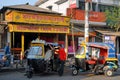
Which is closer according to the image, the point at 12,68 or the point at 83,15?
the point at 12,68

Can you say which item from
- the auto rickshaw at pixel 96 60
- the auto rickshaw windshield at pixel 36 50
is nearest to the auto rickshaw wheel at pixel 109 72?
the auto rickshaw at pixel 96 60

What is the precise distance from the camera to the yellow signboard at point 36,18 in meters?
25.4

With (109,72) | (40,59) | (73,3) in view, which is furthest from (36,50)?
(73,3)

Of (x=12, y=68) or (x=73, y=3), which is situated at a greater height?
(x=73, y=3)

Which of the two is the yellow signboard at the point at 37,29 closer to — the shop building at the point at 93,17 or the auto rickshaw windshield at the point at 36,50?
the shop building at the point at 93,17

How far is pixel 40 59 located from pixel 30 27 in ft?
29.0

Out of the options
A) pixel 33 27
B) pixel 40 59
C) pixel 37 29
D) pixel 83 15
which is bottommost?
pixel 40 59

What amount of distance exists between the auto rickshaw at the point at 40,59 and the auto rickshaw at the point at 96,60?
1.56 m

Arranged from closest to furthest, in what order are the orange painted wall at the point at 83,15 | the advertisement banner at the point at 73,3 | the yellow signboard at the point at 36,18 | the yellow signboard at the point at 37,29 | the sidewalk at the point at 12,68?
the sidewalk at the point at 12,68
the yellow signboard at the point at 36,18
the yellow signboard at the point at 37,29
the advertisement banner at the point at 73,3
the orange painted wall at the point at 83,15

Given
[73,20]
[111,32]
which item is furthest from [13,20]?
[111,32]

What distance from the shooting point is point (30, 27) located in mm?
26328

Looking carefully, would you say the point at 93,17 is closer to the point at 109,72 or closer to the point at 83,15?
the point at 83,15

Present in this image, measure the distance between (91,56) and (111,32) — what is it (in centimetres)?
1322

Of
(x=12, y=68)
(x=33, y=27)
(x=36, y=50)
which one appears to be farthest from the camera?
(x=33, y=27)
